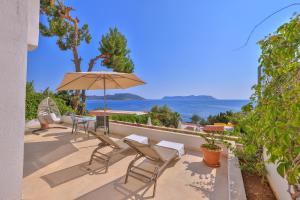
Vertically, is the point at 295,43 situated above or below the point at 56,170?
above

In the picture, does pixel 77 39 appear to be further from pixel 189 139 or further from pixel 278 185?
pixel 278 185

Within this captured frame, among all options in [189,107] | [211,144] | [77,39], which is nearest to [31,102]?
[77,39]

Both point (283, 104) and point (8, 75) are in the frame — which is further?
point (283, 104)

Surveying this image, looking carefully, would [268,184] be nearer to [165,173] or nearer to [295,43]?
[165,173]

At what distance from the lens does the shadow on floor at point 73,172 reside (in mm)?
3199

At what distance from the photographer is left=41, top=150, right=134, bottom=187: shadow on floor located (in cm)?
Result: 320

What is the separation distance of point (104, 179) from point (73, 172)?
2.49 feet

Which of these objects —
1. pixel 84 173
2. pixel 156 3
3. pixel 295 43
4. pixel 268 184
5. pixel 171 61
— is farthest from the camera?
pixel 171 61

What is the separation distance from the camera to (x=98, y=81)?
6.45 m

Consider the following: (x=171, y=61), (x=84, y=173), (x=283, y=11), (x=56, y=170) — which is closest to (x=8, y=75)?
(x=283, y=11)

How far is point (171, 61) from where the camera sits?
48062 mm

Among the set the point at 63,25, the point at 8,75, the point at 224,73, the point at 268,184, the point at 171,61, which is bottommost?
the point at 268,184

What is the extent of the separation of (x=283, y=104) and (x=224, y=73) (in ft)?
173

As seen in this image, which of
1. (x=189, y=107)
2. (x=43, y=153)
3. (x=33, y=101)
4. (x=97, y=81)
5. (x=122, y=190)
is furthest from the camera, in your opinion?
(x=189, y=107)
